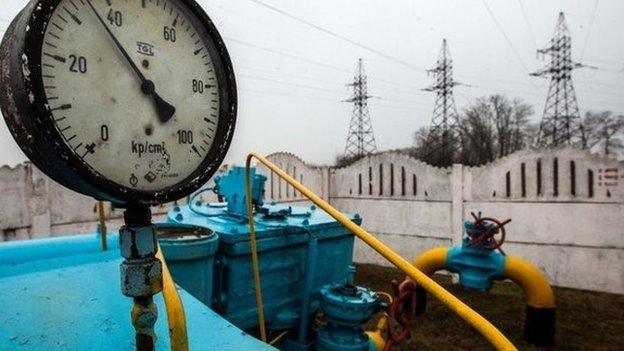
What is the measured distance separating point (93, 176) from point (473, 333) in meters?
4.61

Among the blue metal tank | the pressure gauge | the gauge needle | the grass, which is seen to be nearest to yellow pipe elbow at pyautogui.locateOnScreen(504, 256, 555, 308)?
the grass

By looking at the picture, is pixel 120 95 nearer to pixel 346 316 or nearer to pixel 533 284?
pixel 346 316

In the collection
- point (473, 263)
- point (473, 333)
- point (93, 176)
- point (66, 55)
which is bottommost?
point (473, 333)

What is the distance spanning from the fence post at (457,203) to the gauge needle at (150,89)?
6.07 metres

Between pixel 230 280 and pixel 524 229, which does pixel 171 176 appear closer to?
pixel 230 280

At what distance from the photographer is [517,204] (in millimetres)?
6199

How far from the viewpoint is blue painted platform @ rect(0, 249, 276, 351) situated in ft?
3.96

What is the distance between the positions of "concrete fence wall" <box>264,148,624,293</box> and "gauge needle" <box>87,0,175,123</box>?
584cm

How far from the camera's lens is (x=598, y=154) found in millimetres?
5582

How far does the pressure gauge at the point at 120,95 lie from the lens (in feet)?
2.88

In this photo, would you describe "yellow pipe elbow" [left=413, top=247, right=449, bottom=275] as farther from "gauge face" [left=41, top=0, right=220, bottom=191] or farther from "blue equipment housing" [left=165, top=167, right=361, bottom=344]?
"gauge face" [left=41, top=0, right=220, bottom=191]

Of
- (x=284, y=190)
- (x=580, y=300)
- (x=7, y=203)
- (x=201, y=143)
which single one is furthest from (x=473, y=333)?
(x=7, y=203)

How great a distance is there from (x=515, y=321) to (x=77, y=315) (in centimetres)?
486

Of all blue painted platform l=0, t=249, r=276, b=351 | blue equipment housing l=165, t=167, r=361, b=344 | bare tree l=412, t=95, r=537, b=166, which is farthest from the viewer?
bare tree l=412, t=95, r=537, b=166
